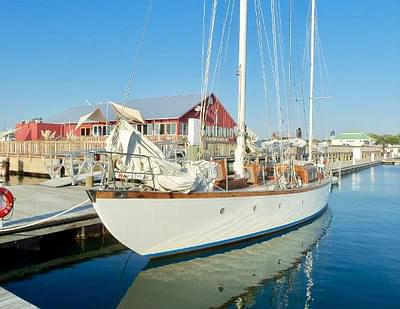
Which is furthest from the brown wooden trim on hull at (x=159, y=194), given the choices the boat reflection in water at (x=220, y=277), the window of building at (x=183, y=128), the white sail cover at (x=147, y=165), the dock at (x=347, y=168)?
the dock at (x=347, y=168)

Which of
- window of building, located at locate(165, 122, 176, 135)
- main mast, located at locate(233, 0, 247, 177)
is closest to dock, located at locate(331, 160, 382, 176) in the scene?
window of building, located at locate(165, 122, 176, 135)

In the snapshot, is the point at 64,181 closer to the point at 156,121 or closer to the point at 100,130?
the point at 156,121

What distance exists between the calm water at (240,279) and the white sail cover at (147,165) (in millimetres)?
1970

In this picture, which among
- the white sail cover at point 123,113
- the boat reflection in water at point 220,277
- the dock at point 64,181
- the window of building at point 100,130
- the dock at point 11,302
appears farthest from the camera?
the window of building at point 100,130

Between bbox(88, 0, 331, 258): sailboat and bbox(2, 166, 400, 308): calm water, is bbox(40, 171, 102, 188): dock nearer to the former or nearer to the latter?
bbox(2, 166, 400, 308): calm water

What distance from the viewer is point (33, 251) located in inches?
389

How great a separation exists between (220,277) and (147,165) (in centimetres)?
310

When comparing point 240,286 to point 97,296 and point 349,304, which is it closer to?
point 349,304

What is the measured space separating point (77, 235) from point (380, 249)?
29.4 ft

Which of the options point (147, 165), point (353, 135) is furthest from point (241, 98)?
point (353, 135)

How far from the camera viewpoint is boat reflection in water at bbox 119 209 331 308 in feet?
24.2

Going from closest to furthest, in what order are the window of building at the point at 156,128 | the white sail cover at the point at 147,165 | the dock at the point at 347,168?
the white sail cover at the point at 147,165, the window of building at the point at 156,128, the dock at the point at 347,168

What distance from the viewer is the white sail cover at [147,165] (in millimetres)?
8570

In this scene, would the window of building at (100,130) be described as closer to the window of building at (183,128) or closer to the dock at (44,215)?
the window of building at (183,128)
